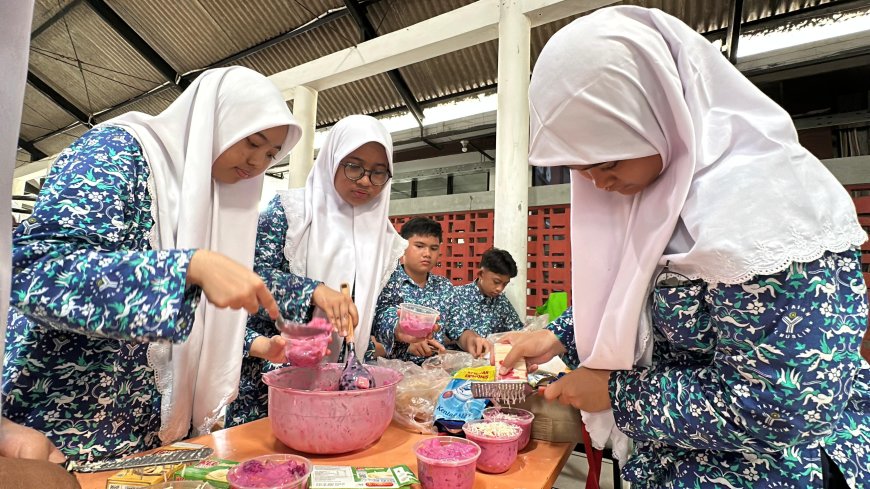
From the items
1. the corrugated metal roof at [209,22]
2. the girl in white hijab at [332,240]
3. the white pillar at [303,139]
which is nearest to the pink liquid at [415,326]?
the girl in white hijab at [332,240]

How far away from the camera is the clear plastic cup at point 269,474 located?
0.79m

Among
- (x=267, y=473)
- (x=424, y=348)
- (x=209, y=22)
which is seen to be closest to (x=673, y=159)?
(x=267, y=473)

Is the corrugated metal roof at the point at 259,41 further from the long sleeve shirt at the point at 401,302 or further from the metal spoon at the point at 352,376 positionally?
the metal spoon at the point at 352,376

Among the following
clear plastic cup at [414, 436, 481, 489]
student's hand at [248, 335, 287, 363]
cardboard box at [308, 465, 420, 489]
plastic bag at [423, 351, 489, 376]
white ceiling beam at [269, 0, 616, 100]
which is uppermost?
white ceiling beam at [269, 0, 616, 100]

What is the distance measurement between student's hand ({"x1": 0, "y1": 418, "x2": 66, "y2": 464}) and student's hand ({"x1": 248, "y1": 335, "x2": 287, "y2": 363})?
55 cm

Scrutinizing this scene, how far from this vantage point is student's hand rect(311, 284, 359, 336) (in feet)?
4.22

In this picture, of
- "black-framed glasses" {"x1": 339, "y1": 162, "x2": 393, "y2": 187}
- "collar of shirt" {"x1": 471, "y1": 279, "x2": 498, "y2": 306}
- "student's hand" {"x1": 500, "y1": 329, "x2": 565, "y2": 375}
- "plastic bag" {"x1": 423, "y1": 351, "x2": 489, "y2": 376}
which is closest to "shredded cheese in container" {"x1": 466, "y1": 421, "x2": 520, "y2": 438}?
"student's hand" {"x1": 500, "y1": 329, "x2": 565, "y2": 375}

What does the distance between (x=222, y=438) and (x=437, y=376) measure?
0.65 m

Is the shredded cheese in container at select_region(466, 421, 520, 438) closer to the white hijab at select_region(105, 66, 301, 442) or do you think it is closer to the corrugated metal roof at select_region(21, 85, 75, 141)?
the white hijab at select_region(105, 66, 301, 442)

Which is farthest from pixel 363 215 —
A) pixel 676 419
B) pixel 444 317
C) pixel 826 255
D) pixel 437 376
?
pixel 444 317

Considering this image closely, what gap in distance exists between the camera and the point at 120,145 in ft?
3.34

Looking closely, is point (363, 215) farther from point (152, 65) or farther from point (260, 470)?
point (152, 65)

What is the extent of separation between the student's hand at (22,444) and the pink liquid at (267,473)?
0.30 meters

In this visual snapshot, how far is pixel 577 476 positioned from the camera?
2928 millimetres
